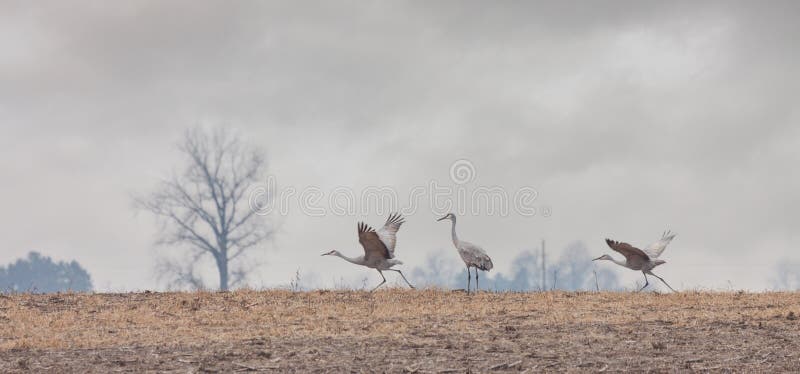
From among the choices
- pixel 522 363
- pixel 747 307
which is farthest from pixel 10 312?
pixel 747 307

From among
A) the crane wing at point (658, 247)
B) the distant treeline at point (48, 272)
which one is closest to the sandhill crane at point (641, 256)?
the crane wing at point (658, 247)

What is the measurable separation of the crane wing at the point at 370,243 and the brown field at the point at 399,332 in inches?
35.4

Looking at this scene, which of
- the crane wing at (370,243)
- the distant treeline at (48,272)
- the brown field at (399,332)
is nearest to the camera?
the brown field at (399,332)

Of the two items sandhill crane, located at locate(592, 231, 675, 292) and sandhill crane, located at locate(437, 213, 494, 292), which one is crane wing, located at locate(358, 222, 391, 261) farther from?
sandhill crane, located at locate(592, 231, 675, 292)

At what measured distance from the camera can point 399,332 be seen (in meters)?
16.1

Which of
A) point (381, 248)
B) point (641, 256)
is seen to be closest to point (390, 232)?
point (381, 248)

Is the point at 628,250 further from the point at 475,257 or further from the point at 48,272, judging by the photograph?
the point at 48,272

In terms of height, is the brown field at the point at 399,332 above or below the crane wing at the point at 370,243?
below

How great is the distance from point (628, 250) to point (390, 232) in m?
4.80

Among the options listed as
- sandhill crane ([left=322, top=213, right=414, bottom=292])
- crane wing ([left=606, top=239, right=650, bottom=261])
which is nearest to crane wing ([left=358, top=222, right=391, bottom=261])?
sandhill crane ([left=322, top=213, right=414, bottom=292])

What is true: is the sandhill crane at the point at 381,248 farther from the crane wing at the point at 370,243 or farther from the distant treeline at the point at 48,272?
the distant treeline at the point at 48,272

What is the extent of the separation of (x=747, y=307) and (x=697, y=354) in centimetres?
519

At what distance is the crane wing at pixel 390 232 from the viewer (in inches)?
843

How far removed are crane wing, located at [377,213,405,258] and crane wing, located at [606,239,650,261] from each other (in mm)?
4135
